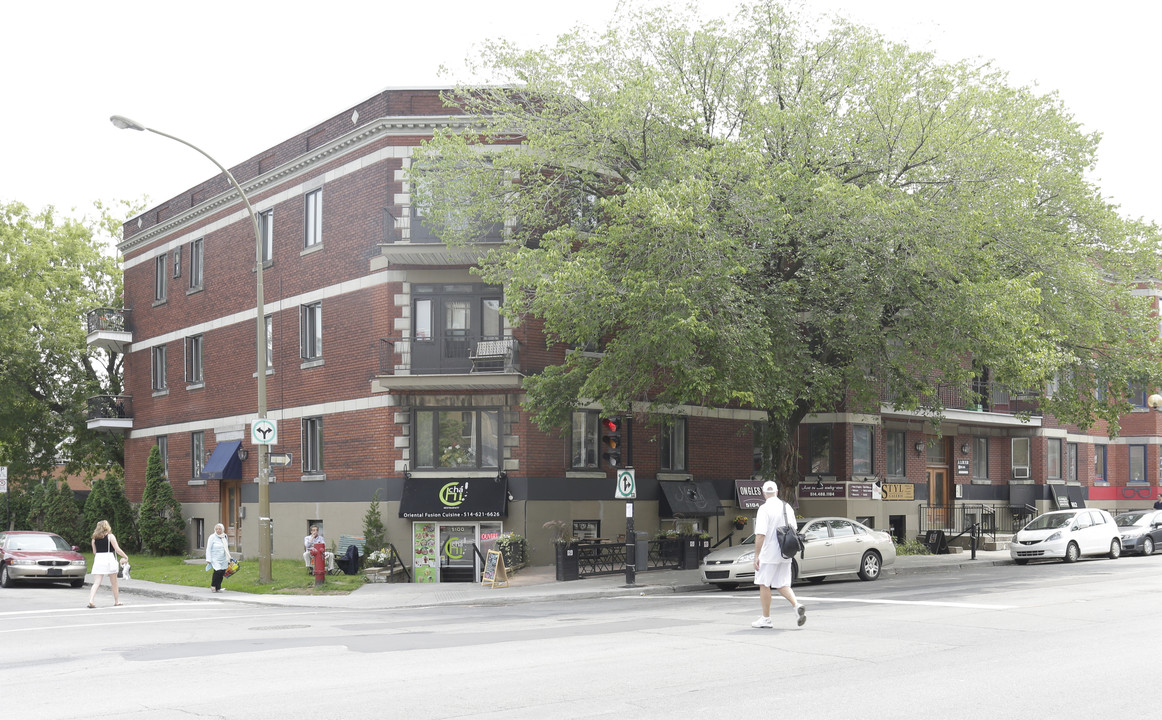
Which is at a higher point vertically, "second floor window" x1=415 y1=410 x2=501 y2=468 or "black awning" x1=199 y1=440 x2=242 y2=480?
"second floor window" x1=415 y1=410 x2=501 y2=468

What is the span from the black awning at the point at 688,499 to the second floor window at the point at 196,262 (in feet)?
53.7

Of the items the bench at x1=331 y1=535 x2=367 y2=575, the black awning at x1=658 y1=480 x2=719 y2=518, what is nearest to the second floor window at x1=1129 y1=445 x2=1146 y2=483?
the black awning at x1=658 y1=480 x2=719 y2=518

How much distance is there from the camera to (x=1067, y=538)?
29.0 m

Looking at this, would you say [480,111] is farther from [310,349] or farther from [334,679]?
[334,679]

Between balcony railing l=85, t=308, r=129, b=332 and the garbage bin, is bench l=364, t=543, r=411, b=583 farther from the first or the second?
balcony railing l=85, t=308, r=129, b=332

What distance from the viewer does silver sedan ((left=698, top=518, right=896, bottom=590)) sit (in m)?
21.1

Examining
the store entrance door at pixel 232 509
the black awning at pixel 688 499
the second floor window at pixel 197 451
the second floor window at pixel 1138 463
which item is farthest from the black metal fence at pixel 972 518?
the second floor window at pixel 197 451

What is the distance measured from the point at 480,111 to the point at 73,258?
23.9m

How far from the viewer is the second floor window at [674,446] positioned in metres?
29.0

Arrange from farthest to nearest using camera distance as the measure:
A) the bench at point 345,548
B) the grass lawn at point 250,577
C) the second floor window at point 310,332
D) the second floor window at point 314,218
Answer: the second floor window at point 314,218, the second floor window at point 310,332, the bench at point 345,548, the grass lawn at point 250,577

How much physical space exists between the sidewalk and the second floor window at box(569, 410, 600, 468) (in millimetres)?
2916

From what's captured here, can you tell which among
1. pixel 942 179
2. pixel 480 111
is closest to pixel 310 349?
pixel 480 111

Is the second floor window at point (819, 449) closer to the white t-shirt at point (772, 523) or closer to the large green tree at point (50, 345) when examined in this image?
the white t-shirt at point (772, 523)

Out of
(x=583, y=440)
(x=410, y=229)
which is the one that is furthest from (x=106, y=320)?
(x=583, y=440)
